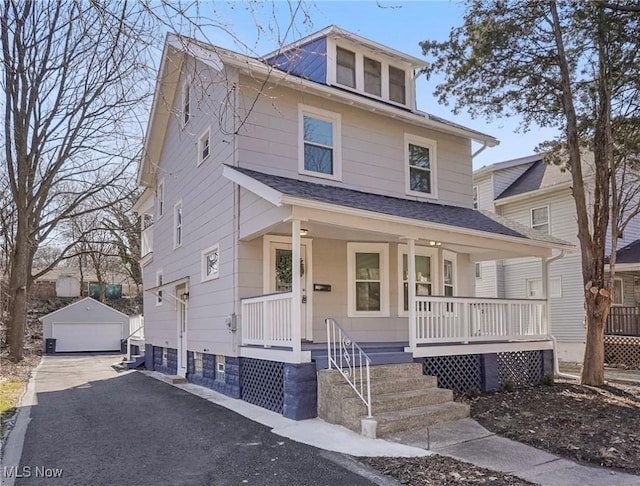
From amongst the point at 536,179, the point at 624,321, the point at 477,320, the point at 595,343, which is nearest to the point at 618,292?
the point at 624,321

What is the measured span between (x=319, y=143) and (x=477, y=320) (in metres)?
4.80

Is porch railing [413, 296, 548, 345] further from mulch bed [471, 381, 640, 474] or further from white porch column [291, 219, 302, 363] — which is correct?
white porch column [291, 219, 302, 363]

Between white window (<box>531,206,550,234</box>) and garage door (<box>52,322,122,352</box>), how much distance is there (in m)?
23.8

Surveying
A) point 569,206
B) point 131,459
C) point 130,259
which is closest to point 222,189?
point 131,459

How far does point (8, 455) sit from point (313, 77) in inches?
365

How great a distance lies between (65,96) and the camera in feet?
48.8

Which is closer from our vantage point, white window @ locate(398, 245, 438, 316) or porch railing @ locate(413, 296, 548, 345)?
porch railing @ locate(413, 296, 548, 345)

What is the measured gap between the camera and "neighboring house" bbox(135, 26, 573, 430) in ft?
27.6

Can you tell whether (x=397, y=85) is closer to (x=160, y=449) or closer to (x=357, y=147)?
(x=357, y=147)

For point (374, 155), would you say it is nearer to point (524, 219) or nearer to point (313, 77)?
point (313, 77)

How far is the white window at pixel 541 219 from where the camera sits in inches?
742

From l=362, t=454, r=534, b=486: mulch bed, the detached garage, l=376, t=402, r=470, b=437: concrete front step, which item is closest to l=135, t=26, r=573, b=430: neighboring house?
l=376, t=402, r=470, b=437: concrete front step

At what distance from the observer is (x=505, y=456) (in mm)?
5715

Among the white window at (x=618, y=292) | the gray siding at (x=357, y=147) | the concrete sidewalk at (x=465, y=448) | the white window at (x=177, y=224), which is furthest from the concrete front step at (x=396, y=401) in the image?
the white window at (x=618, y=292)
